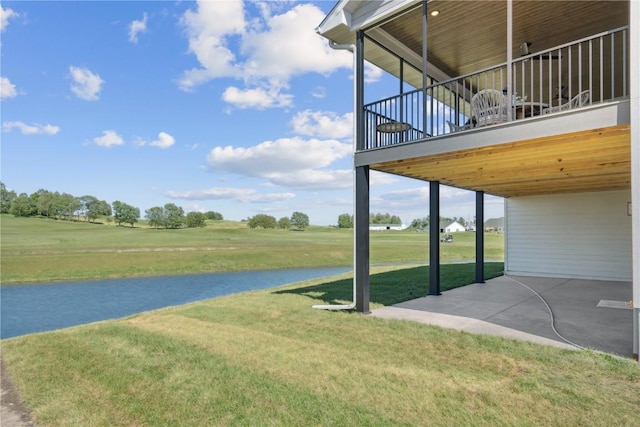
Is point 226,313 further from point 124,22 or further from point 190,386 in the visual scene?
point 124,22

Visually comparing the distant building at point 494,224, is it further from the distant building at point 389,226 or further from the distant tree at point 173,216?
the distant tree at point 173,216

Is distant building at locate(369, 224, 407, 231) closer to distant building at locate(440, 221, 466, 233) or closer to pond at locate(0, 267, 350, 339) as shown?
distant building at locate(440, 221, 466, 233)

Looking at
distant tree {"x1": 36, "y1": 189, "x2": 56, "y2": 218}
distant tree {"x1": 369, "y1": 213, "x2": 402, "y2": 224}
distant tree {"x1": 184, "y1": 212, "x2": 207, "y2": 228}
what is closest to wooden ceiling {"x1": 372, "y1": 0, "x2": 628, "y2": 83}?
distant tree {"x1": 184, "y1": 212, "x2": 207, "y2": 228}

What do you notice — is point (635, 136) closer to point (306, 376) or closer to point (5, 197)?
point (306, 376)

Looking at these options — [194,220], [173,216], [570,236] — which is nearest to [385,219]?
[194,220]

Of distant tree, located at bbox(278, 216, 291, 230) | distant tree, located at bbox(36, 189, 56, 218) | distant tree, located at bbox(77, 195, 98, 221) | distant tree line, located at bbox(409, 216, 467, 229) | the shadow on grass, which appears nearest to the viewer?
the shadow on grass

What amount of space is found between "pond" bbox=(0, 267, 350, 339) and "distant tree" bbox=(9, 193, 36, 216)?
45.1 meters

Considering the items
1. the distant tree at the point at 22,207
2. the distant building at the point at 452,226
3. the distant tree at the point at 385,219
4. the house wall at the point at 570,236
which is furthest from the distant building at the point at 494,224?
the distant tree at the point at 22,207

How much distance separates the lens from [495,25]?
5.47 meters

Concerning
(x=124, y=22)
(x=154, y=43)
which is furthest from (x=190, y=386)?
(x=154, y=43)

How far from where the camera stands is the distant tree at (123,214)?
5409cm

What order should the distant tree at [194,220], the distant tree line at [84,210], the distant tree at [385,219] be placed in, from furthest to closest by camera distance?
1. the distant tree at [385,219]
2. the distant tree at [194,220]
3. the distant tree line at [84,210]

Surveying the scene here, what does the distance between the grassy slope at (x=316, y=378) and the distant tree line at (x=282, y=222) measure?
58.3 metres

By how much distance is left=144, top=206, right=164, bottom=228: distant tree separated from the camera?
54.6 meters
